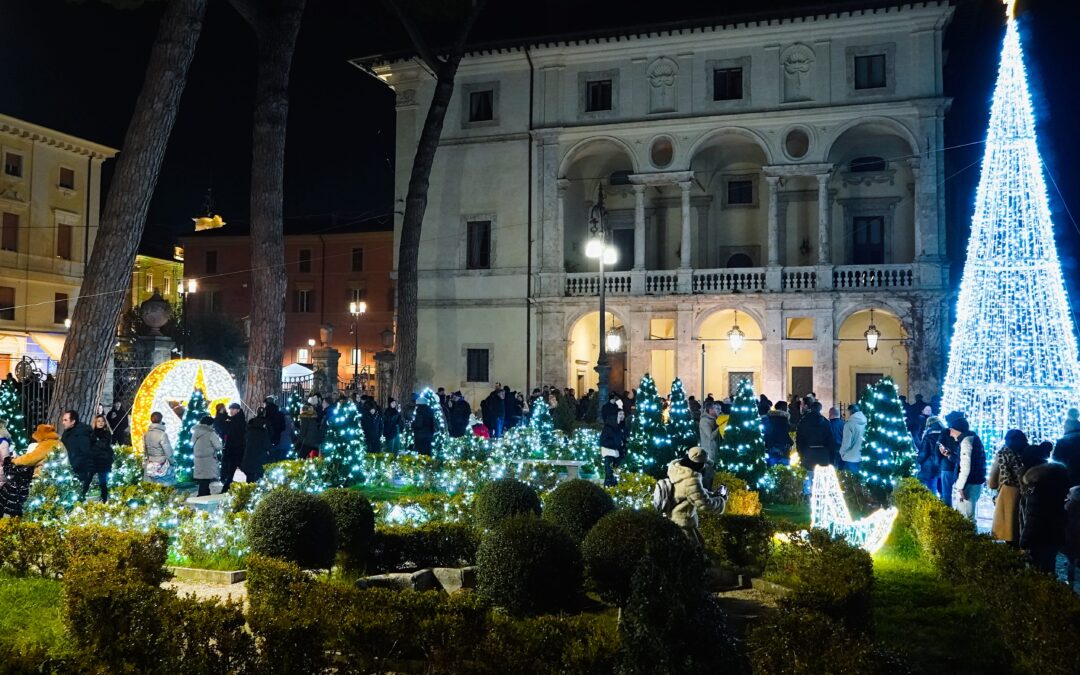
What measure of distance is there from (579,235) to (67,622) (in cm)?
2754

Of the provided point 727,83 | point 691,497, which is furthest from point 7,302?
point 691,497

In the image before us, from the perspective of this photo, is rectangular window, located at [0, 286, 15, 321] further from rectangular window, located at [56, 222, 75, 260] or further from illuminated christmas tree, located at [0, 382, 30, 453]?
illuminated christmas tree, located at [0, 382, 30, 453]

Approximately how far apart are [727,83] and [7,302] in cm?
2989

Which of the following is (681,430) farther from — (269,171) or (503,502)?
(269,171)

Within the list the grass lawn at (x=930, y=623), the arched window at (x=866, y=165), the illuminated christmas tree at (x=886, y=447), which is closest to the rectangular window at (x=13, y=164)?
the arched window at (x=866, y=165)

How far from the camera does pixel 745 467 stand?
1420cm

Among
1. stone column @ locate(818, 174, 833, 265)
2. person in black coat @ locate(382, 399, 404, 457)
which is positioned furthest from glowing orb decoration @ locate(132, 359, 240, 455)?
stone column @ locate(818, 174, 833, 265)

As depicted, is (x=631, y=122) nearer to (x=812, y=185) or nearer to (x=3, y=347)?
(x=812, y=185)

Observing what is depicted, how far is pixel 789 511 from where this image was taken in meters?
13.8

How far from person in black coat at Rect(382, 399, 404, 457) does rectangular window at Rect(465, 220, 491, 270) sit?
1261 cm

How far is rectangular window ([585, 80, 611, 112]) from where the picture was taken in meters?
30.8

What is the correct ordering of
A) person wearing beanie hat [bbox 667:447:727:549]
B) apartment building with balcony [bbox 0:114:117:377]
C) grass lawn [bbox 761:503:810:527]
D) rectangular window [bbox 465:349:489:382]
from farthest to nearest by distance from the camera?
apartment building with balcony [bbox 0:114:117:377] < rectangular window [bbox 465:349:489:382] < grass lawn [bbox 761:503:810:527] < person wearing beanie hat [bbox 667:447:727:549]

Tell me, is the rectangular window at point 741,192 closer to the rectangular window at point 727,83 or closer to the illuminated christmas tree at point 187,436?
the rectangular window at point 727,83

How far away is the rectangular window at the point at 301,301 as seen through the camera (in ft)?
163
